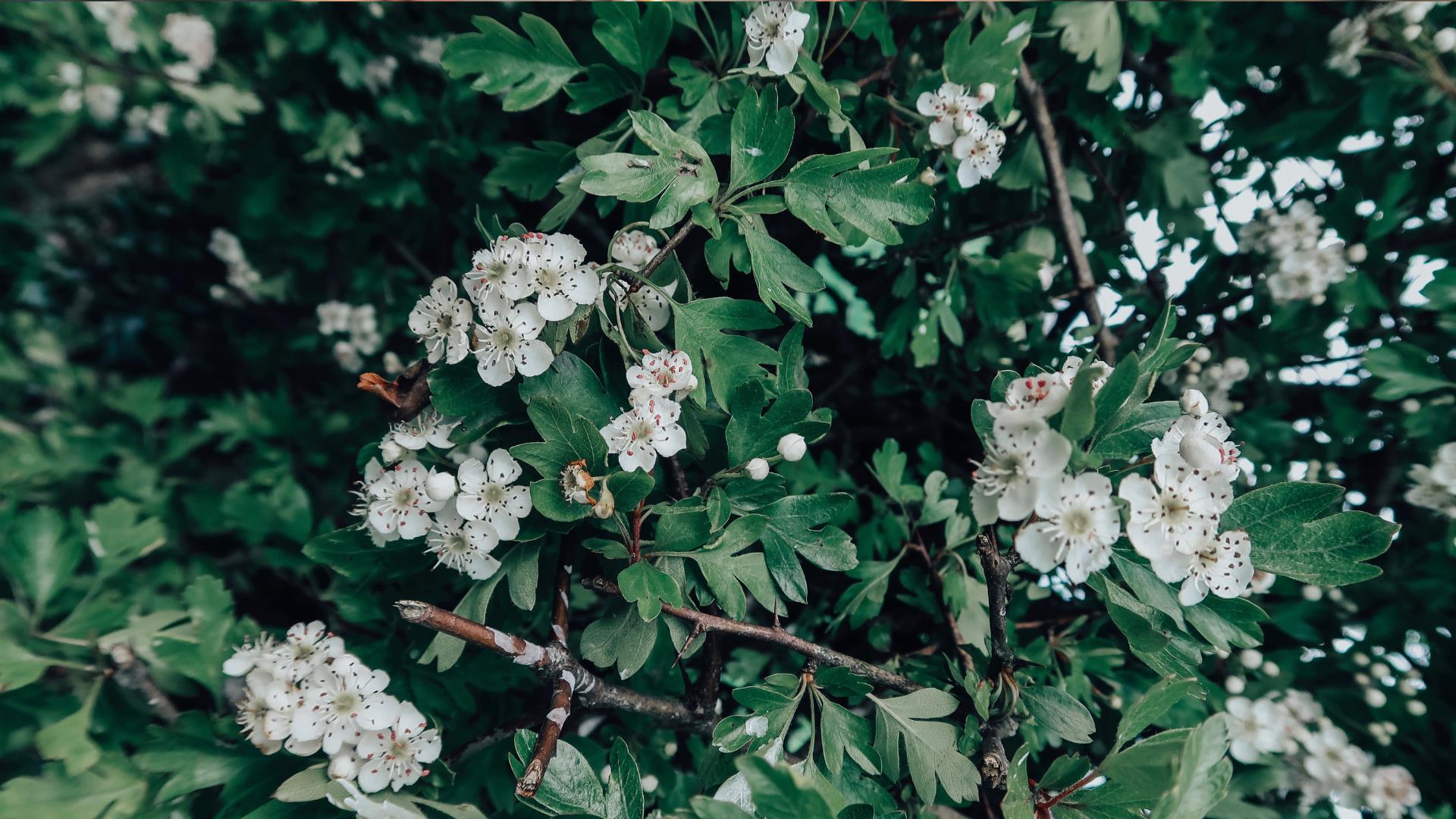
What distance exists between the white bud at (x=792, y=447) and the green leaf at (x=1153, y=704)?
1.45 feet

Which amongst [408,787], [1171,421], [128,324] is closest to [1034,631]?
[1171,421]

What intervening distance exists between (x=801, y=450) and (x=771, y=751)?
0.35 m

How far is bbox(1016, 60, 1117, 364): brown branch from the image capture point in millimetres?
1205

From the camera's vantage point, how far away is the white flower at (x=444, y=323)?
0.82 meters

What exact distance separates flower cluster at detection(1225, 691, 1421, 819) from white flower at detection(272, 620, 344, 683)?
1295 millimetres

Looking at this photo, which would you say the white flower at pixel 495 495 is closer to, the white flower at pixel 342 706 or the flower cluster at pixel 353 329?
the white flower at pixel 342 706

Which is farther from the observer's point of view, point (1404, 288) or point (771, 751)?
point (1404, 288)

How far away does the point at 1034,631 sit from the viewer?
3.81ft

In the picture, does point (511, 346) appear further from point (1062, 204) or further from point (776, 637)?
point (1062, 204)

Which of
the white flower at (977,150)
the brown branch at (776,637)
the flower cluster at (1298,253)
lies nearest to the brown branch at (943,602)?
the brown branch at (776,637)

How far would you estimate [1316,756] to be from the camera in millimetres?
1218

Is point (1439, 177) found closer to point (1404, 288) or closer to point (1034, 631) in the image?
point (1404, 288)

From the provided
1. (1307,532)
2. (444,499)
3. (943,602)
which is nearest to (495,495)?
(444,499)

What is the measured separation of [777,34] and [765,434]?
1.59 ft
